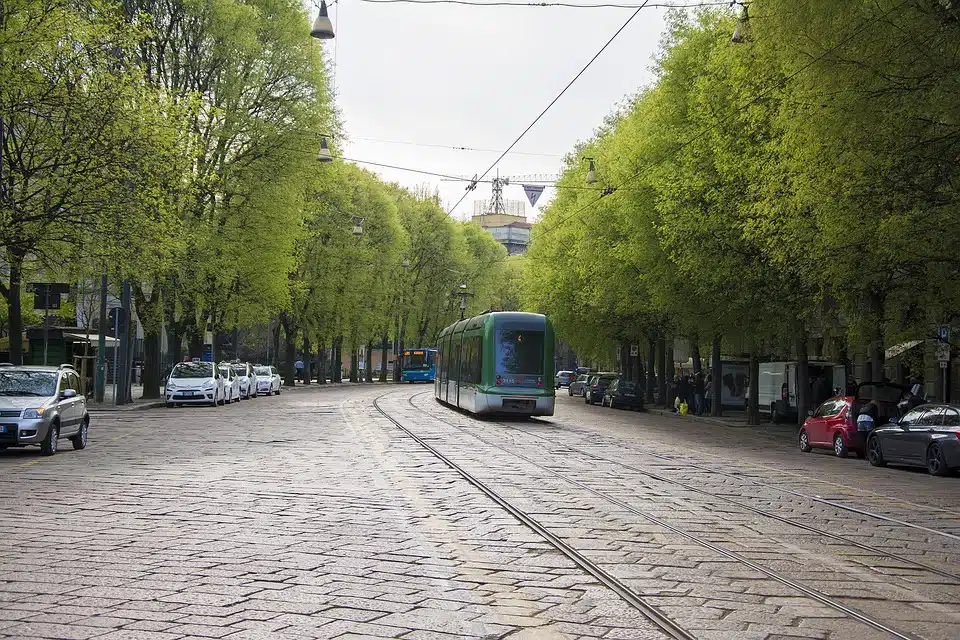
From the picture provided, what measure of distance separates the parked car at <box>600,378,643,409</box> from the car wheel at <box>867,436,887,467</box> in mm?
28138

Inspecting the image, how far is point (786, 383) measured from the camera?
4131 cm

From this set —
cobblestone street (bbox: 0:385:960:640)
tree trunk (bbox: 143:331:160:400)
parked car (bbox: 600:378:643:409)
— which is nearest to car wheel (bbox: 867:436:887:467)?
cobblestone street (bbox: 0:385:960:640)

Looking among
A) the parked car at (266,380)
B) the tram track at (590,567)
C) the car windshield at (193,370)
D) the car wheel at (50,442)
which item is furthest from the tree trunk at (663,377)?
the tram track at (590,567)

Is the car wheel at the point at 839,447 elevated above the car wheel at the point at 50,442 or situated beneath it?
situated beneath

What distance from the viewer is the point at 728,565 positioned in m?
9.18

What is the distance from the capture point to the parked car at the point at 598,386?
55.5 metres

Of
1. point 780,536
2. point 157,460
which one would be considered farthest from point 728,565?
point 157,460

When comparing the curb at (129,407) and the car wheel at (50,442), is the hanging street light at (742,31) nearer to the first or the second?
the car wheel at (50,442)

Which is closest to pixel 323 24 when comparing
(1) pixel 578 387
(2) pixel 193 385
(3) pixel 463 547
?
(3) pixel 463 547

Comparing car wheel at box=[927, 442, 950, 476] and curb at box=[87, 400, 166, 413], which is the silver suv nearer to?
curb at box=[87, 400, 166, 413]

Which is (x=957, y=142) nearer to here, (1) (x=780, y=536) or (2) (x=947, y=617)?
(1) (x=780, y=536)

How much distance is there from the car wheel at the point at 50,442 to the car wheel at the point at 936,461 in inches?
619

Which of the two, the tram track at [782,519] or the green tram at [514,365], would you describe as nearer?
the tram track at [782,519]

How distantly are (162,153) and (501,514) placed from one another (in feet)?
52.0
